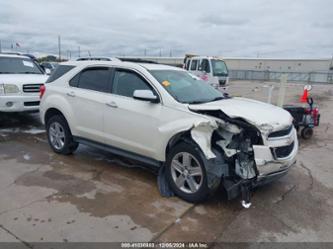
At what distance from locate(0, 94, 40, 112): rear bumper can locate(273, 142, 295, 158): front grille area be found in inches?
249

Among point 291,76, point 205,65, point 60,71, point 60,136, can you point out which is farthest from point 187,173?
point 291,76

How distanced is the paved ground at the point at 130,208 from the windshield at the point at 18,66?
4.02 meters

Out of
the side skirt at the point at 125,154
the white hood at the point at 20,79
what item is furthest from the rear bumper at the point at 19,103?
the side skirt at the point at 125,154

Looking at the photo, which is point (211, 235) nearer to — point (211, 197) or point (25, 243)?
point (211, 197)

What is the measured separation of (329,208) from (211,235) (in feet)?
5.90

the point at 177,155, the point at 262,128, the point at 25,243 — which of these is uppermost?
the point at 262,128

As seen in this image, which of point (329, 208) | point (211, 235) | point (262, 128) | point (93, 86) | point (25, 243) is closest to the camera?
point (25, 243)

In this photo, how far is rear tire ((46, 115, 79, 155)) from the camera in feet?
18.1

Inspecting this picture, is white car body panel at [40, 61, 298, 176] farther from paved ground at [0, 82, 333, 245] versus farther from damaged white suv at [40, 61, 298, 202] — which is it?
paved ground at [0, 82, 333, 245]

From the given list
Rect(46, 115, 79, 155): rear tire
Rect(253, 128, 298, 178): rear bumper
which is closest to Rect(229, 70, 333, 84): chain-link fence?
Rect(253, 128, 298, 178): rear bumper

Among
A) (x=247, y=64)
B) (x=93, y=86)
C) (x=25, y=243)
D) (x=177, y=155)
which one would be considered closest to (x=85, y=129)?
(x=93, y=86)

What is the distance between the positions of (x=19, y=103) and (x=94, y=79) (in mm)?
3427

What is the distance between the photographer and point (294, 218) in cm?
362

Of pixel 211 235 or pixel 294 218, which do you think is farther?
pixel 294 218
